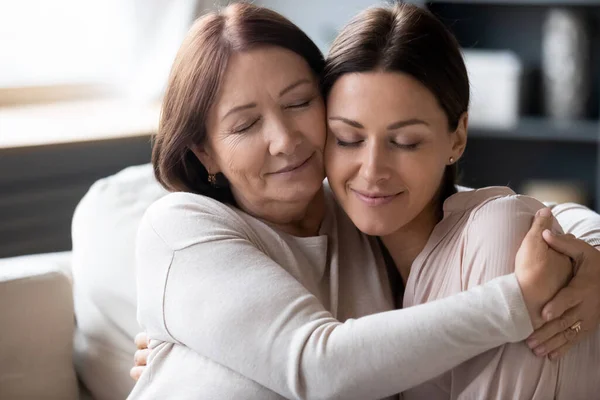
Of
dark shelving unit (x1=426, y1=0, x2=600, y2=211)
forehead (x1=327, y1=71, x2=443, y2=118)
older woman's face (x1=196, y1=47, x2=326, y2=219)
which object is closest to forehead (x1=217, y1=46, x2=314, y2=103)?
older woman's face (x1=196, y1=47, x2=326, y2=219)

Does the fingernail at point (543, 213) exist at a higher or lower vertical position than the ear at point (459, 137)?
lower

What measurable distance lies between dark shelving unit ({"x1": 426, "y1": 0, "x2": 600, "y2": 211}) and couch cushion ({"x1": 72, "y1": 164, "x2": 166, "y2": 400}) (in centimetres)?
176

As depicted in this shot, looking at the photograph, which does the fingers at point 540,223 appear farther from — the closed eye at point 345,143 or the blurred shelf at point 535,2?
the blurred shelf at point 535,2

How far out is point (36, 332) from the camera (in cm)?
173

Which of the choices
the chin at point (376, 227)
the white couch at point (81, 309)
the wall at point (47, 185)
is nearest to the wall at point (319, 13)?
the wall at point (47, 185)

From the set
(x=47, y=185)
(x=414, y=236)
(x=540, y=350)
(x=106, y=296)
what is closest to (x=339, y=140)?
(x=414, y=236)

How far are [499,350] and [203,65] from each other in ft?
1.99

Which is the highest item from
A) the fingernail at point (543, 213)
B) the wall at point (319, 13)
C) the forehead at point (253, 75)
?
the forehead at point (253, 75)

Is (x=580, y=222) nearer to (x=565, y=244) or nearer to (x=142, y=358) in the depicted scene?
(x=565, y=244)

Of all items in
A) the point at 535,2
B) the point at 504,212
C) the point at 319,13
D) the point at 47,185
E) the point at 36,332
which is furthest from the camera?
the point at 319,13

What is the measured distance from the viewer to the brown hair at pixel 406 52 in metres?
1.32

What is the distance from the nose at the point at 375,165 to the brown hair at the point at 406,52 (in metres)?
0.12

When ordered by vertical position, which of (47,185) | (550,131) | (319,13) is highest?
(319,13)

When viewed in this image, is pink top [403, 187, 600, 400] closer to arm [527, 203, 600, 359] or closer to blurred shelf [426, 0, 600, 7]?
arm [527, 203, 600, 359]
